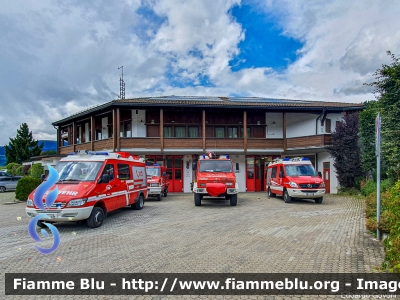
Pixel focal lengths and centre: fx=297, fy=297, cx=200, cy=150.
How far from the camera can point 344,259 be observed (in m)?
5.69

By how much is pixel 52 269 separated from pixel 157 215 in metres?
6.21

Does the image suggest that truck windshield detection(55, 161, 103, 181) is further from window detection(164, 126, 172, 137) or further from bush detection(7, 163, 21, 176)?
bush detection(7, 163, 21, 176)

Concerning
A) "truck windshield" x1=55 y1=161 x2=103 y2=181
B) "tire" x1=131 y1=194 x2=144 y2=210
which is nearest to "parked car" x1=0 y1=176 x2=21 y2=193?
"tire" x1=131 y1=194 x2=144 y2=210

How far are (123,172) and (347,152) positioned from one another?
49.4 ft

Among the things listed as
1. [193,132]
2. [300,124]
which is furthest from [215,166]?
[300,124]

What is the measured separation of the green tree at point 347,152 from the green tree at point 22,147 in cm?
4767

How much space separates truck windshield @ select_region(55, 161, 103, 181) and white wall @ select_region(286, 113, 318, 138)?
18.8 meters

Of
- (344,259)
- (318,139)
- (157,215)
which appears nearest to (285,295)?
(344,259)

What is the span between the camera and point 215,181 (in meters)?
13.5

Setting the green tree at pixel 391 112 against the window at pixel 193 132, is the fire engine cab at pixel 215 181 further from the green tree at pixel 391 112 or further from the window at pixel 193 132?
the window at pixel 193 132

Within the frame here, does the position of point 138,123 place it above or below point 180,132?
above

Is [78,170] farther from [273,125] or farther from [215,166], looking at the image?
[273,125]

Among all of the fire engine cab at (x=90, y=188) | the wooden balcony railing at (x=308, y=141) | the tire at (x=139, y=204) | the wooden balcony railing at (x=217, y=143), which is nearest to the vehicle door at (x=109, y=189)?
the fire engine cab at (x=90, y=188)

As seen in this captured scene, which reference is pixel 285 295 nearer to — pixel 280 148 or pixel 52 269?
pixel 52 269
